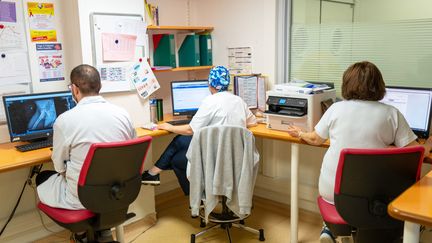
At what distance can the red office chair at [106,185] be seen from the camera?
1987 millimetres

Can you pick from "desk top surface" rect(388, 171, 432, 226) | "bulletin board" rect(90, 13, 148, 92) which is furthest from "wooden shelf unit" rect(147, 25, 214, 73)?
"desk top surface" rect(388, 171, 432, 226)

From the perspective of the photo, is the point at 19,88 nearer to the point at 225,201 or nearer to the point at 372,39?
the point at 225,201

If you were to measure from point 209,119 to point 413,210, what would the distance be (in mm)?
1534

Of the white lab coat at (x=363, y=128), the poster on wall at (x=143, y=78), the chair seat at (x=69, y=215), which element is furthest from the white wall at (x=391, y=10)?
the chair seat at (x=69, y=215)

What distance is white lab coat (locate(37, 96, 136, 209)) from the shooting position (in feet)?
6.87

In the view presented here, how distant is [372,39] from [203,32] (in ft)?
5.31

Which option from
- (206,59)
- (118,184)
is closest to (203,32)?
(206,59)

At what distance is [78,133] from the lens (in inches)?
82.3

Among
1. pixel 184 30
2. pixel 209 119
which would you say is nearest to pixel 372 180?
pixel 209 119

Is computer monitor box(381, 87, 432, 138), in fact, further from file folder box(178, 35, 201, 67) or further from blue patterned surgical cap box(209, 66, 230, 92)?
file folder box(178, 35, 201, 67)

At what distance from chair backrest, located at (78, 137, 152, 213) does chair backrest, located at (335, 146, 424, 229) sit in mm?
1066

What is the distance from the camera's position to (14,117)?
101 inches

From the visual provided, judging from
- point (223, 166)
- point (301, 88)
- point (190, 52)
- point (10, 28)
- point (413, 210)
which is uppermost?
point (10, 28)

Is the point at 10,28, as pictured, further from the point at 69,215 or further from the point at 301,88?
the point at 301,88
